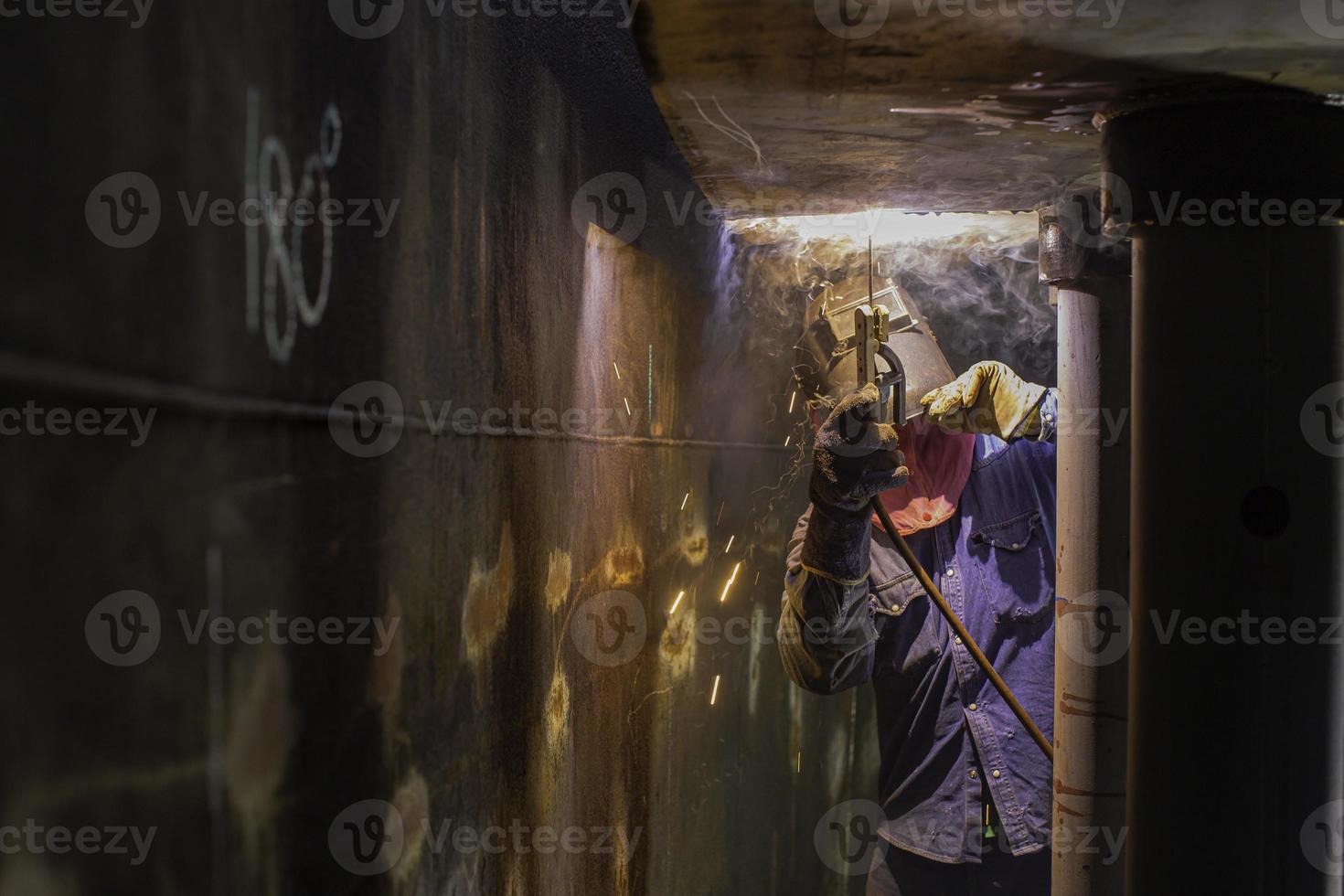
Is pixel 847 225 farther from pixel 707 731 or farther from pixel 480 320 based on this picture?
pixel 480 320

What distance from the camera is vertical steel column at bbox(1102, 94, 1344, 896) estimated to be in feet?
7.29

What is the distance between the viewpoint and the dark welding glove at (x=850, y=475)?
3.49m

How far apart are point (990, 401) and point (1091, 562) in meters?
1.02

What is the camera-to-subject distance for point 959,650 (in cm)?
398

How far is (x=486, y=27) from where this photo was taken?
1.76 meters

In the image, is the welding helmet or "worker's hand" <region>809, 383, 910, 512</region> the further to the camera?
the welding helmet

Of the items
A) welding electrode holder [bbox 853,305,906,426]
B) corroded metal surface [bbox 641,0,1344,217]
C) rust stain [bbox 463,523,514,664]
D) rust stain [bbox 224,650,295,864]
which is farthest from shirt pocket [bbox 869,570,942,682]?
rust stain [bbox 224,650,295,864]

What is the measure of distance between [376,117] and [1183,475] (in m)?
1.87

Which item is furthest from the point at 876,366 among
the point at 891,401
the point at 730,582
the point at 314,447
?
the point at 314,447

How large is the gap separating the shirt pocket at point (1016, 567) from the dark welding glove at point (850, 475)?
0.67 metres

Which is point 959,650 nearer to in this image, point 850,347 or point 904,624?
point 904,624

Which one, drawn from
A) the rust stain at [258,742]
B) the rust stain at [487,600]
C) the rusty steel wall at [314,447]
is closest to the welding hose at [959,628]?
the rusty steel wall at [314,447]

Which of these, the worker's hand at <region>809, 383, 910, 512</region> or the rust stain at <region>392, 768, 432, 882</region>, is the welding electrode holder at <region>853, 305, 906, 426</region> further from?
the rust stain at <region>392, 768, 432, 882</region>

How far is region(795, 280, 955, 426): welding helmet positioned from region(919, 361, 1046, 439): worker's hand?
9 cm
